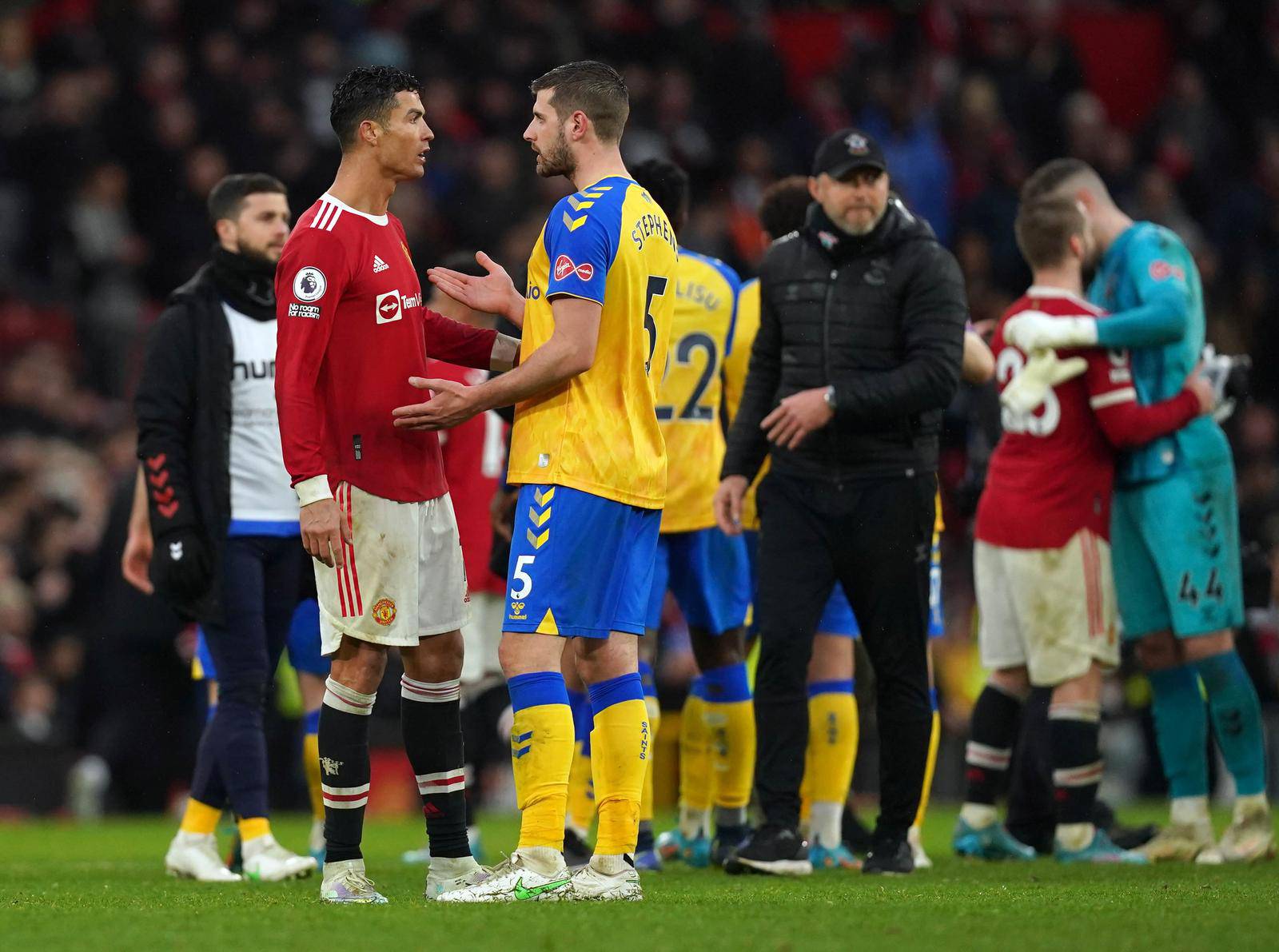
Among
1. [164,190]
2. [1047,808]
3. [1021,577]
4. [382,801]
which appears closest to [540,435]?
[1021,577]

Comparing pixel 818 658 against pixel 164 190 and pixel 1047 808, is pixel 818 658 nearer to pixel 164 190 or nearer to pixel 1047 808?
pixel 1047 808

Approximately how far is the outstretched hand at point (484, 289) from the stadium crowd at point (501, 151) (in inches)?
265

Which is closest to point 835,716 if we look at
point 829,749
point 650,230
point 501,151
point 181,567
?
point 829,749

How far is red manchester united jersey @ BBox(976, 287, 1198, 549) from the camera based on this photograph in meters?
7.62

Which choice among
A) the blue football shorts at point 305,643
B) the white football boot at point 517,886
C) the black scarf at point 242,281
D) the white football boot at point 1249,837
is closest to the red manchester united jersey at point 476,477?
the blue football shorts at point 305,643

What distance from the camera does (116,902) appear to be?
5.74 m

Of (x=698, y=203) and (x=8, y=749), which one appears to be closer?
(x=8, y=749)

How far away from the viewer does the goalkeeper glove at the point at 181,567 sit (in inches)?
271

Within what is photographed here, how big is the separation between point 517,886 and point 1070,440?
135 inches

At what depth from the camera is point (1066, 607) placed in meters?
7.66

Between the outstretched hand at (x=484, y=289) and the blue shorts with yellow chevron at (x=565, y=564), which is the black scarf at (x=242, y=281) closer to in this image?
the outstretched hand at (x=484, y=289)

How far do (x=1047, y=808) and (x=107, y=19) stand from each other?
11782mm

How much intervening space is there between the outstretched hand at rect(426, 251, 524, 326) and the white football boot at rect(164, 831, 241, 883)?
8.02ft

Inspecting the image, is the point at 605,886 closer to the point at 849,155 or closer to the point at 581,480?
the point at 581,480
